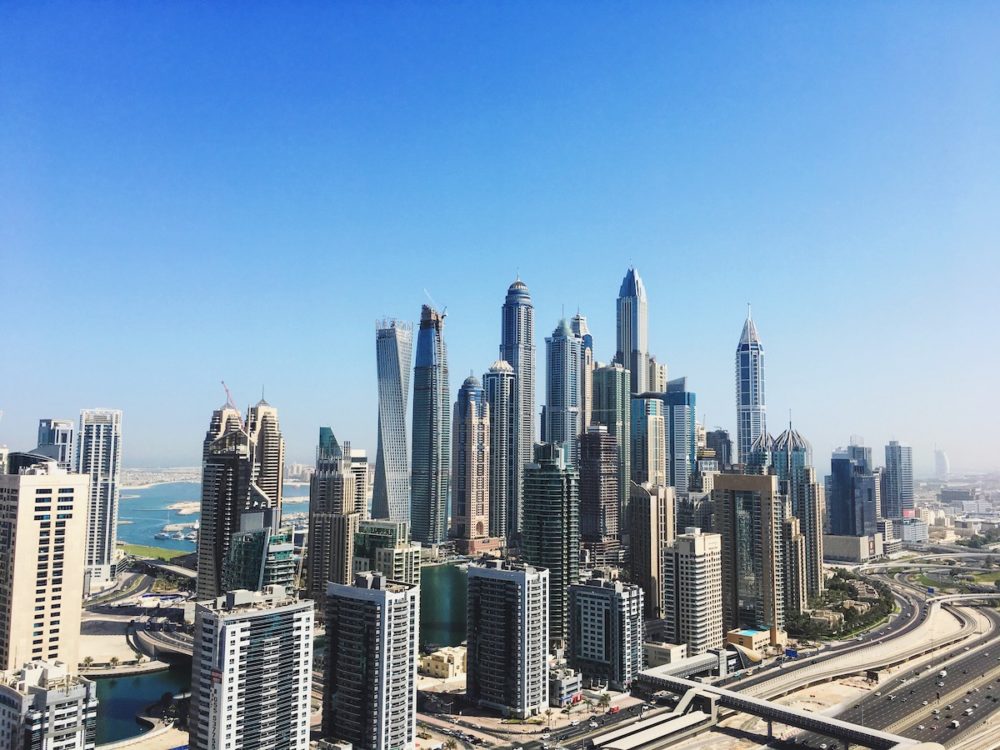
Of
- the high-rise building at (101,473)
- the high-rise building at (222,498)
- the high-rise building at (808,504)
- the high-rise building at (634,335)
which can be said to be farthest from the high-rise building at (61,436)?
the high-rise building at (634,335)

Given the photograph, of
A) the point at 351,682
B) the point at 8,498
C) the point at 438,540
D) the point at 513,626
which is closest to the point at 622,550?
the point at 438,540

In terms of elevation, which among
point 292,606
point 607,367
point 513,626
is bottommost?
point 513,626

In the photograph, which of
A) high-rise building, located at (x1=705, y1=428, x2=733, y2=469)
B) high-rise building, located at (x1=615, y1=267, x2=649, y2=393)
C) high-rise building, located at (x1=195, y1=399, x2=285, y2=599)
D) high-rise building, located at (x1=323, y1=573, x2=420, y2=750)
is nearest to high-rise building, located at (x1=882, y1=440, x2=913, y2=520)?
high-rise building, located at (x1=705, y1=428, x2=733, y2=469)

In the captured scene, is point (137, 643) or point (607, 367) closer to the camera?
point (137, 643)

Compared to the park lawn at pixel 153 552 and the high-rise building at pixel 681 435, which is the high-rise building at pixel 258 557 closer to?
the park lawn at pixel 153 552

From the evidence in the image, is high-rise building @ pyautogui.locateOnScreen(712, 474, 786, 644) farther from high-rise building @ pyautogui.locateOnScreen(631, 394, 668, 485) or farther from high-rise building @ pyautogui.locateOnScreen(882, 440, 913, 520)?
high-rise building @ pyautogui.locateOnScreen(882, 440, 913, 520)

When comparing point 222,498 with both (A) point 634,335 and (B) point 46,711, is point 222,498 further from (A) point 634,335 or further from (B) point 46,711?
(A) point 634,335

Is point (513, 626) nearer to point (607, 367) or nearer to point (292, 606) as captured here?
point (292, 606)

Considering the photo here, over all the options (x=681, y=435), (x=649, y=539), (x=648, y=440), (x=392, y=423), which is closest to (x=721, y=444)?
(x=681, y=435)
